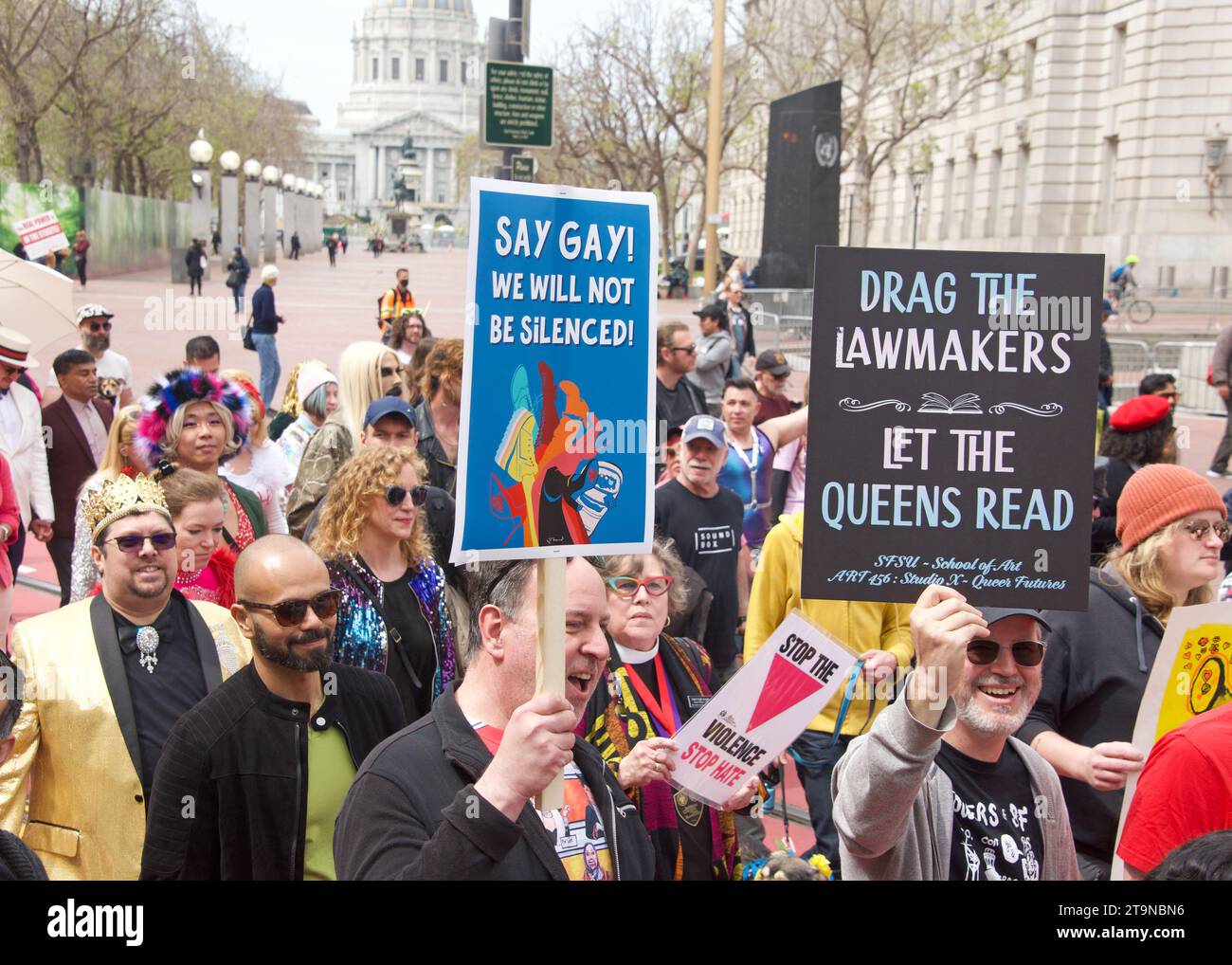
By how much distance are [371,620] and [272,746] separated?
3.60 ft

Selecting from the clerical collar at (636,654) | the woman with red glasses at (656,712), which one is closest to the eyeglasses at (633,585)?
the woman with red glasses at (656,712)

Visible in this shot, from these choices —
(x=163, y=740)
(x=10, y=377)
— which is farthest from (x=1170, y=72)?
(x=163, y=740)

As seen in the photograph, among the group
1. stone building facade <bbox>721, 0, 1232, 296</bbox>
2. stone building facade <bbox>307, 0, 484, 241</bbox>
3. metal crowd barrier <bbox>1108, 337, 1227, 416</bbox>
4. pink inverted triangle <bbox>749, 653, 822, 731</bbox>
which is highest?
stone building facade <bbox>307, 0, 484, 241</bbox>

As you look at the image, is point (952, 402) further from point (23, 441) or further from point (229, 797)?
point (23, 441)

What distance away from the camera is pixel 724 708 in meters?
3.56

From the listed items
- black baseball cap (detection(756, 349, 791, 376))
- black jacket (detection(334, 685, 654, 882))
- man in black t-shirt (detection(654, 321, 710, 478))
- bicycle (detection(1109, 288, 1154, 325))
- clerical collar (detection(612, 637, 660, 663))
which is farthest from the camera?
bicycle (detection(1109, 288, 1154, 325))

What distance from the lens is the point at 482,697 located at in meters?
2.84

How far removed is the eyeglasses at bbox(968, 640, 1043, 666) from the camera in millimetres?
3154

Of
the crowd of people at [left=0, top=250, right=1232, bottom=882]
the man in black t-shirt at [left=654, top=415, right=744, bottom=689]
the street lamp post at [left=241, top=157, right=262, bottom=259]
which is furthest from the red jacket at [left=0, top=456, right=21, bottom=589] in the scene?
the street lamp post at [left=241, top=157, right=262, bottom=259]

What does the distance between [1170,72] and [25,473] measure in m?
38.7

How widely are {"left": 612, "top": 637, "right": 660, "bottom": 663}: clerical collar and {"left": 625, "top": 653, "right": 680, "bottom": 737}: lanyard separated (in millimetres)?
49

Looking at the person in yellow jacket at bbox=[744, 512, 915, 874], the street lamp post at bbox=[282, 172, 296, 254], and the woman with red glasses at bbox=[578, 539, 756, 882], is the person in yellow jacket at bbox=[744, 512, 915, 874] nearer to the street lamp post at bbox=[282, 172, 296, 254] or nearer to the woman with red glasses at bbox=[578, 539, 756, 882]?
the woman with red glasses at bbox=[578, 539, 756, 882]

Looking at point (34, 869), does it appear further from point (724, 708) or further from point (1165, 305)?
point (1165, 305)

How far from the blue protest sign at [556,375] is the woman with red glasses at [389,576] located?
181cm
